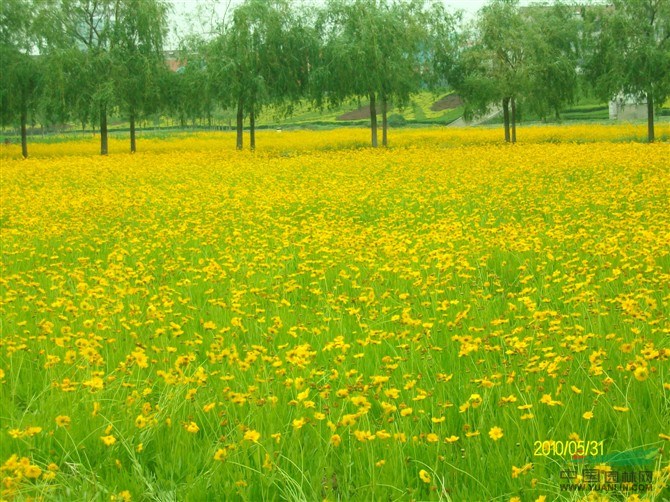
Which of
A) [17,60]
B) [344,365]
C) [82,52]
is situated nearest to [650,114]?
[82,52]

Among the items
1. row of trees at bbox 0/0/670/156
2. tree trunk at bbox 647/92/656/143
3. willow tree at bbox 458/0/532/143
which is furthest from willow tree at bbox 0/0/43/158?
tree trunk at bbox 647/92/656/143

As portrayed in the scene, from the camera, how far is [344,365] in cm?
407

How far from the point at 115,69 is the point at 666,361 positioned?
3028 cm

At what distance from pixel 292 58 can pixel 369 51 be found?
3.98 m

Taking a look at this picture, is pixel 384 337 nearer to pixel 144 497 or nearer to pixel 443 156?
pixel 144 497

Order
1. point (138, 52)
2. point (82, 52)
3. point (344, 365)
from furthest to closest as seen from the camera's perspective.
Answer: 1. point (138, 52)
2. point (82, 52)
3. point (344, 365)

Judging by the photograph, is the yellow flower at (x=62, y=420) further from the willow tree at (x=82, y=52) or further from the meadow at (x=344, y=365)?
the willow tree at (x=82, y=52)

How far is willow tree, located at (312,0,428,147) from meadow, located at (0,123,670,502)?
73.7 feet

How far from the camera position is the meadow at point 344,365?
286cm

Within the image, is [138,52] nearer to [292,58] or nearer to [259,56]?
[259,56]

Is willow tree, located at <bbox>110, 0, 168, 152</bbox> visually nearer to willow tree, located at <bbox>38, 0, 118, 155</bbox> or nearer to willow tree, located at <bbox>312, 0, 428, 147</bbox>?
willow tree, located at <bbox>38, 0, 118, 155</bbox>

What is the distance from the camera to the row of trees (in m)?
30.8

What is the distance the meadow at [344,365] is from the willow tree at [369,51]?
22.5m

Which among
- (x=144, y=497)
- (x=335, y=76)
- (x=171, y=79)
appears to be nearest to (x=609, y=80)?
(x=335, y=76)
